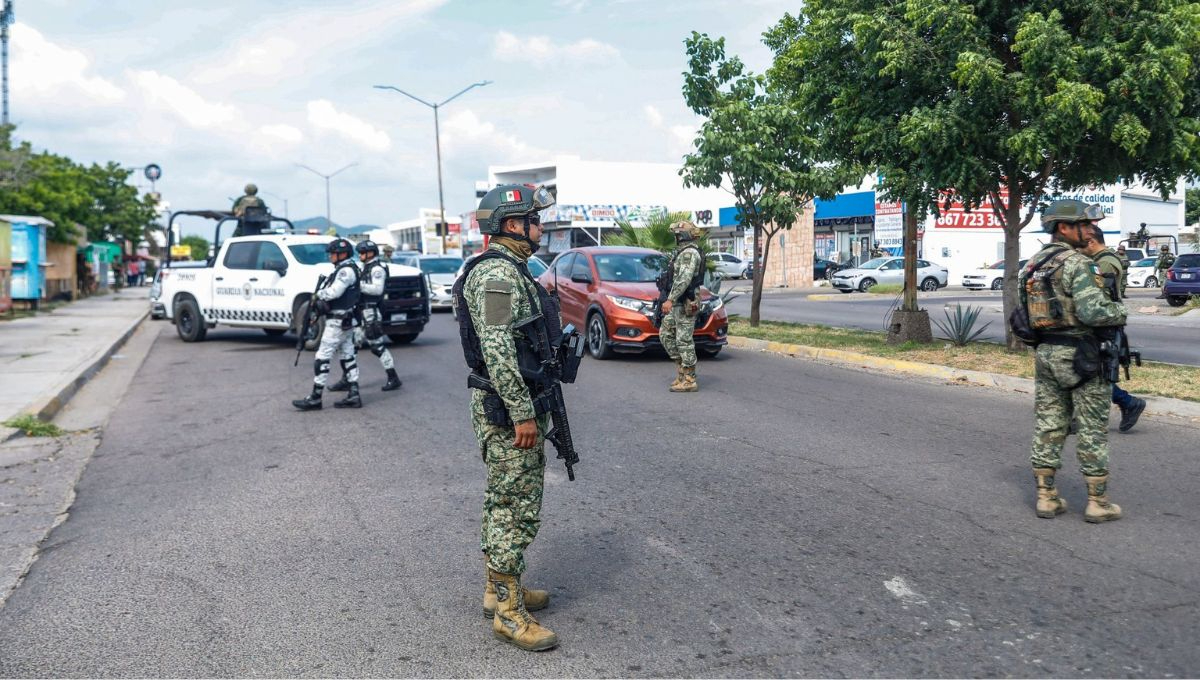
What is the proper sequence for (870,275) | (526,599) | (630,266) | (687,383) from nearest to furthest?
(526,599), (687,383), (630,266), (870,275)

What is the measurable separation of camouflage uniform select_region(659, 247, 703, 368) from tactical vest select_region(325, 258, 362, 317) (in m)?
3.29

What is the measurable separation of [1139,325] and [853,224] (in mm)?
31780

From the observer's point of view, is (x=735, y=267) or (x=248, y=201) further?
(x=735, y=267)

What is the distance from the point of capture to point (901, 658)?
380 cm

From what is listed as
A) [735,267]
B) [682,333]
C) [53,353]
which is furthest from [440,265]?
[735,267]

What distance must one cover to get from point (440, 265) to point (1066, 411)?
2061 centimetres

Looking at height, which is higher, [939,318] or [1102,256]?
[1102,256]

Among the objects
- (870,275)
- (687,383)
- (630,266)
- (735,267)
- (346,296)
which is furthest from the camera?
(735,267)

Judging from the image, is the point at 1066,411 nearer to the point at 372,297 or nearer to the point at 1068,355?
the point at 1068,355

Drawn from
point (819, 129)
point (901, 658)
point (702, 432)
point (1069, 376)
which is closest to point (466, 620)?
point (901, 658)

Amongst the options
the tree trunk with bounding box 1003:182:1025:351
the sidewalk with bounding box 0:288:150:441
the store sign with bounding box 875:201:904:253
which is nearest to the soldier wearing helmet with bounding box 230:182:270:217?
the sidewalk with bounding box 0:288:150:441

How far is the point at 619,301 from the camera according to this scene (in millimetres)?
13680

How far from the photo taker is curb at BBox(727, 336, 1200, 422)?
897 cm

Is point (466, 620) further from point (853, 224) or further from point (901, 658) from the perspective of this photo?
point (853, 224)
